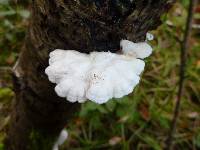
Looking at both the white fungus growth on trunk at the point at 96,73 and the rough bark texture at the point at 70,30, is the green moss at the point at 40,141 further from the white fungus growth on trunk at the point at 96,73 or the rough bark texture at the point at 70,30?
the white fungus growth on trunk at the point at 96,73

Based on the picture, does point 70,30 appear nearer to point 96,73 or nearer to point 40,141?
point 96,73

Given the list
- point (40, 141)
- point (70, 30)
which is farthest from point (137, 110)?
point (70, 30)

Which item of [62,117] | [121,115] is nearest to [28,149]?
[62,117]

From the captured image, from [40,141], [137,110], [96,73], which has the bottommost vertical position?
[137,110]

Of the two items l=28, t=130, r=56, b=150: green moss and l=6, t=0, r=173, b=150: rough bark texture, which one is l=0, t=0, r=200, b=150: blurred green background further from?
l=6, t=0, r=173, b=150: rough bark texture

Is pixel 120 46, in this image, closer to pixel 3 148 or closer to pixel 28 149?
pixel 28 149

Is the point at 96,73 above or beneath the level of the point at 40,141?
above

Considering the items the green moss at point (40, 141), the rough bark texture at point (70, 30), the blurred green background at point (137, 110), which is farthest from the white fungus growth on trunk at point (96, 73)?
the blurred green background at point (137, 110)
